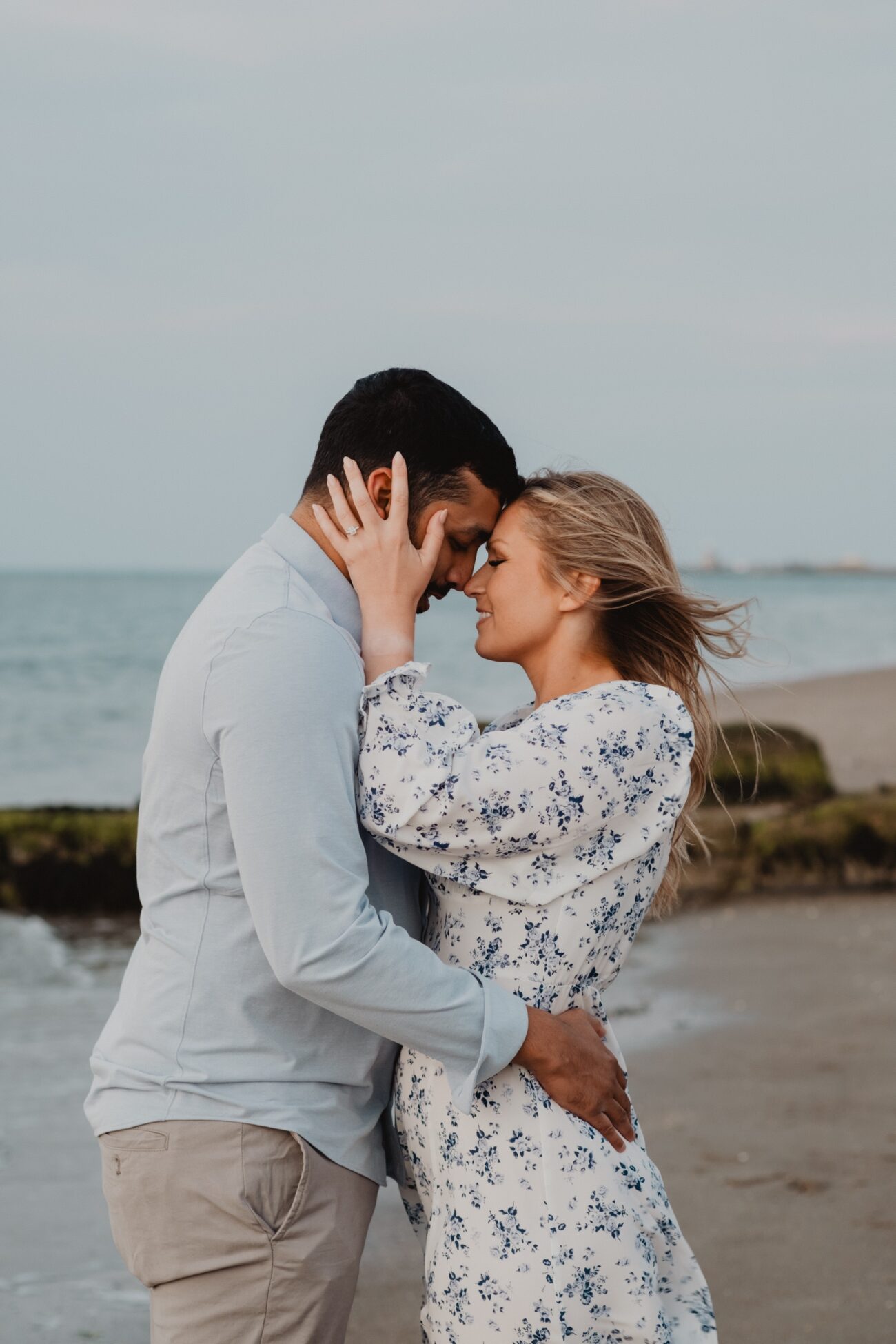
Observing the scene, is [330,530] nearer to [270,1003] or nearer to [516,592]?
[516,592]

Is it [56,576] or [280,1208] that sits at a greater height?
[280,1208]

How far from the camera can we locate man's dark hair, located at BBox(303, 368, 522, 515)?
8.27 feet

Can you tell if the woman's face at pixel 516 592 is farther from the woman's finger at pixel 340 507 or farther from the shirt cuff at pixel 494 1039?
the shirt cuff at pixel 494 1039

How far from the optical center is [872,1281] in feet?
13.6

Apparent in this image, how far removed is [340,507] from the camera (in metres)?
2.50

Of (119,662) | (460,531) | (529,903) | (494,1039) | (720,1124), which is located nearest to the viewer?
(494,1039)

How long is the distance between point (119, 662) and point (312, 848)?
111 ft

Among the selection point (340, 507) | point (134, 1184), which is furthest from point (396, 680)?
point (134, 1184)

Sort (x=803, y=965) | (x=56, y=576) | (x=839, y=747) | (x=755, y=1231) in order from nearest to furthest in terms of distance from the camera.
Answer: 1. (x=755, y=1231)
2. (x=803, y=965)
3. (x=839, y=747)
4. (x=56, y=576)

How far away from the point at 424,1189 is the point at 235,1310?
1.34 feet

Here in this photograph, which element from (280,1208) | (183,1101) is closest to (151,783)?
(183,1101)

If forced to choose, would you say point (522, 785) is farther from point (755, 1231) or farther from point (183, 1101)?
point (755, 1231)

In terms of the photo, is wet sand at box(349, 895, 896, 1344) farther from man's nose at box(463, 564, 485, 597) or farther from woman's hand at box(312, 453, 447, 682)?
woman's hand at box(312, 453, 447, 682)

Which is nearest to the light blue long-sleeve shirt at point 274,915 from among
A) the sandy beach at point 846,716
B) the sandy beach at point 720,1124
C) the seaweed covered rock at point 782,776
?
the sandy beach at point 720,1124
